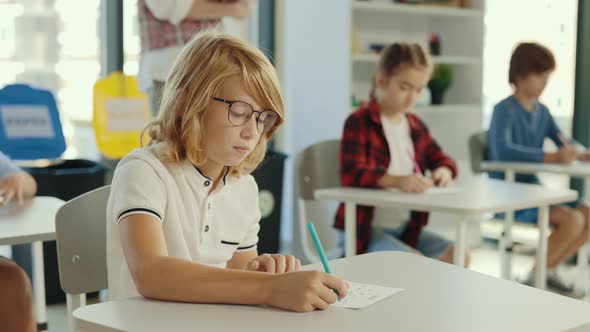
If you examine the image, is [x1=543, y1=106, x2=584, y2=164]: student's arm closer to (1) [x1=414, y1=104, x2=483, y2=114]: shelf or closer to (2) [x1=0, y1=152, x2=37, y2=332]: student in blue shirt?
(1) [x1=414, y1=104, x2=483, y2=114]: shelf

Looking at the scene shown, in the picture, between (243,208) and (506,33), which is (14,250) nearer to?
(243,208)

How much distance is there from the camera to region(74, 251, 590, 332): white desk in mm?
1101

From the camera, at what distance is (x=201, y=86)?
4.75 feet

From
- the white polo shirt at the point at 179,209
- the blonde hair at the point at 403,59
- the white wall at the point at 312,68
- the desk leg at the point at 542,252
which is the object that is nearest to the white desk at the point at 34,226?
the white polo shirt at the point at 179,209

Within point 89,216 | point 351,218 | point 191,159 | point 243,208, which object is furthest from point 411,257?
point 351,218

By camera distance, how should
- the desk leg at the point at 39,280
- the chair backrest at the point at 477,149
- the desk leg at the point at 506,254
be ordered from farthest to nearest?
the chair backrest at the point at 477,149 → the desk leg at the point at 506,254 → the desk leg at the point at 39,280

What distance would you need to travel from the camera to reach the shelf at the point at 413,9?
4156 millimetres

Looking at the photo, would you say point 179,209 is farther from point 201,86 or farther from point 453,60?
point 453,60

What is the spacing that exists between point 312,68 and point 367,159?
143cm

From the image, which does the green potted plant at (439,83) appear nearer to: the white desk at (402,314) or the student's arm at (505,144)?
the student's arm at (505,144)

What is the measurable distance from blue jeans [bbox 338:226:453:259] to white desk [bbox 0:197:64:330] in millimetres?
1144

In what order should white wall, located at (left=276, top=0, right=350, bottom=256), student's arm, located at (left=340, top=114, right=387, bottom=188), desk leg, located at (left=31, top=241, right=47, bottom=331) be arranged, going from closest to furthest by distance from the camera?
desk leg, located at (left=31, top=241, right=47, bottom=331), student's arm, located at (left=340, top=114, right=387, bottom=188), white wall, located at (left=276, top=0, right=350, bottom=256)

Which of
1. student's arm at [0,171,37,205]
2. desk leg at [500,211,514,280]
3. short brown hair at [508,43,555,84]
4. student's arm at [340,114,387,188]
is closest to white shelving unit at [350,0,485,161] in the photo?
short brown hair at [508,43,555,84]

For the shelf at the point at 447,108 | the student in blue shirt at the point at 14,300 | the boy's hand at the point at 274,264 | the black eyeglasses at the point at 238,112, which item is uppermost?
the black eyeglasses at the point at 238,112
